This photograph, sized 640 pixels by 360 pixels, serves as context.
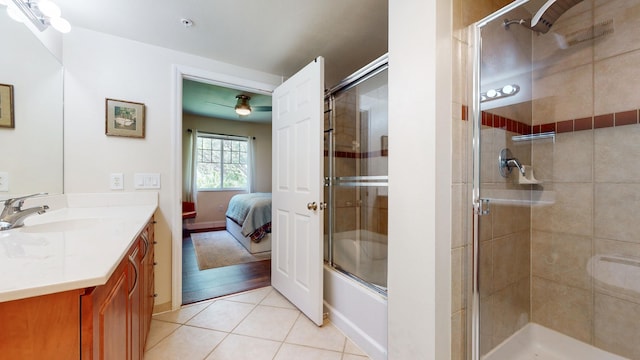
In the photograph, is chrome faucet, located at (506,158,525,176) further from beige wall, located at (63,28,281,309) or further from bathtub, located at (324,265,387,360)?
beige wall, located at (63,28,281,309)

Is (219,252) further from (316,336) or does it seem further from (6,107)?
(6,107)

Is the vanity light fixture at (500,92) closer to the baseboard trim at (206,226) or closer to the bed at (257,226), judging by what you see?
the bed at (257,226)

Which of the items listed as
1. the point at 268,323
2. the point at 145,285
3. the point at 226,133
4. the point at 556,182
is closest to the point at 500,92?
the point at 556,182

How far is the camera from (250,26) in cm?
182

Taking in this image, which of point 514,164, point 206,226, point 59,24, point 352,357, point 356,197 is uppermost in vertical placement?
point 59,24

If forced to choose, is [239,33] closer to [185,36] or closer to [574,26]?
[185,36]

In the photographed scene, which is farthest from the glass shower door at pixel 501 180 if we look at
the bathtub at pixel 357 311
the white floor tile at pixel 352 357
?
the white floor tile at pixel 352 357

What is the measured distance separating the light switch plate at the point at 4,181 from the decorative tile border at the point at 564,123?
2389 mm

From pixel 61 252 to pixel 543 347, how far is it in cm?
250

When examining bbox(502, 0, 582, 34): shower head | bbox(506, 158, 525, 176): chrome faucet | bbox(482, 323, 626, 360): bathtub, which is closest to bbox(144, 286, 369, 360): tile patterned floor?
bbox(482, 323, 626, 360): bathtub

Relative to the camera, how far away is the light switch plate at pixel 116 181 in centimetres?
192

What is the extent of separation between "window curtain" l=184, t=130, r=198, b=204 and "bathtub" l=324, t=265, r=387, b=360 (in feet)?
13.5

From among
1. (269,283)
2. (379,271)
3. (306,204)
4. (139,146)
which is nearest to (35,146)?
(139,146)

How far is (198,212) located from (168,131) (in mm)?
3543
